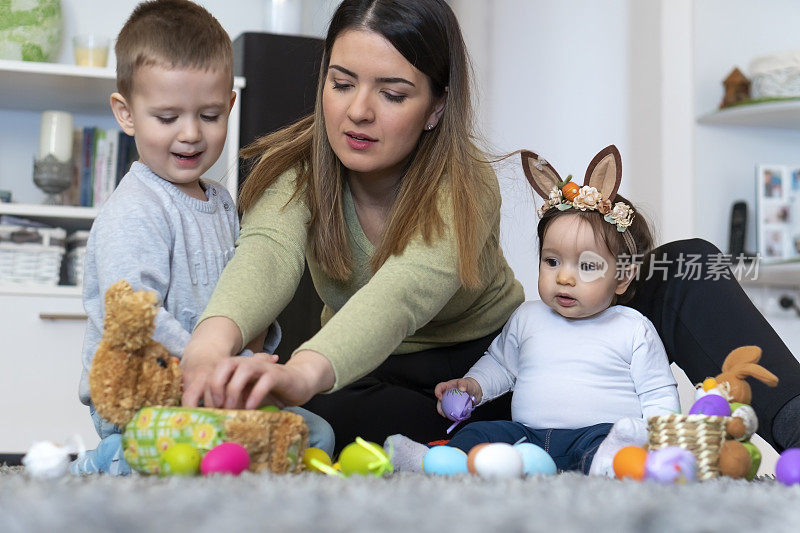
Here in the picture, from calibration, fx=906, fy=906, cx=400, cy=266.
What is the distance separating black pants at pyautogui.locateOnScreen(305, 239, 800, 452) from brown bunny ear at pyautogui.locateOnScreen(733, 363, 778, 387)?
0.10 metres

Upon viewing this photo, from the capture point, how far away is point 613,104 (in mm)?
2830

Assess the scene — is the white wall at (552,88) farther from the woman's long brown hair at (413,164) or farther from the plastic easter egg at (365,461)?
the plastic easter egg at (365,461)

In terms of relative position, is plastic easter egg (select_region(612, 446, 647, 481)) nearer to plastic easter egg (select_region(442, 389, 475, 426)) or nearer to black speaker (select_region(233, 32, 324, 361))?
plastic easter egg (select_region(442, 389, 475, 426))

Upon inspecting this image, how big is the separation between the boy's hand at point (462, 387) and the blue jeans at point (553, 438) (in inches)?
3.4

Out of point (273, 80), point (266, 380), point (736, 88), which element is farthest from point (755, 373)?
point (273, 80)

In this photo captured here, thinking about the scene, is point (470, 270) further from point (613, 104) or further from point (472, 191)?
point (613, 104)

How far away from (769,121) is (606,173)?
1.33m

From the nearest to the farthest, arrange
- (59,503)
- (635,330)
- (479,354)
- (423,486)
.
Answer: (59,503)
(423,486)
(635,330)
(479,354)

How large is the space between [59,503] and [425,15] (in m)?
0.89

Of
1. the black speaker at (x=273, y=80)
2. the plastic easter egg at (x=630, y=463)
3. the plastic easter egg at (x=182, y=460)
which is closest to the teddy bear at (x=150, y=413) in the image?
the plastic easter egg at (x=182, y=460)

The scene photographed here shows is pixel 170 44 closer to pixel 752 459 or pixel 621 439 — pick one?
pixel 621 439

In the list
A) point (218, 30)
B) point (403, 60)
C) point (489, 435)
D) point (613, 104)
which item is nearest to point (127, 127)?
point (218, 30)

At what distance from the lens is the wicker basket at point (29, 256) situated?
96.7 inches

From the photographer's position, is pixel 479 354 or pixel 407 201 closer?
pixel 407 201
